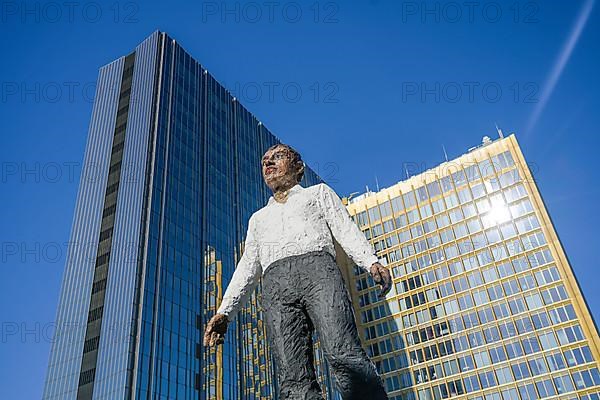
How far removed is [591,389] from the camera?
47.8m

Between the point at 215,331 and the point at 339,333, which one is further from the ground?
the point at 215,331

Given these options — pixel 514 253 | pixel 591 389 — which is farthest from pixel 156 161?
→ pixel 591 389

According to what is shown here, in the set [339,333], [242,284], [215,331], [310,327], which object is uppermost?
[242,284]

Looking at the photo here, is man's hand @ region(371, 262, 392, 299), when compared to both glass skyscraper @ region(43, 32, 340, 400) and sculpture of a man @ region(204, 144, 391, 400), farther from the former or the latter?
glass skyscraper @ region(43, 32, 340, 400)

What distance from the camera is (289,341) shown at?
3943 mm

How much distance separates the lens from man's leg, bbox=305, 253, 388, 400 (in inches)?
142

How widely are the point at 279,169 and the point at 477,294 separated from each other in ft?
184

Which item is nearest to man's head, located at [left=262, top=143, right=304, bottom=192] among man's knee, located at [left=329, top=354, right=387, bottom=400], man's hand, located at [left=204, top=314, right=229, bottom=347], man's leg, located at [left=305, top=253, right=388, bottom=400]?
man's leg, located at [left=305, top=253, right=388, bottom=400]

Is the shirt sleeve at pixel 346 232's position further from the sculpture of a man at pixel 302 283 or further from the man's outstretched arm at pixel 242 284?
the man's outstretched arm at pixel 242 284

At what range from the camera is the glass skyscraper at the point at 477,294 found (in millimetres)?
51031

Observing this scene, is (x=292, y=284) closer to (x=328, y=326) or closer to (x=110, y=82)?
(x=328, y=326)

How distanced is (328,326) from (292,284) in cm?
46

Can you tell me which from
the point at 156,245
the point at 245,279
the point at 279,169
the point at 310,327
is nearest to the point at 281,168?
the point at 279,169

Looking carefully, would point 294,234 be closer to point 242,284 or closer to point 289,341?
point 242,284
